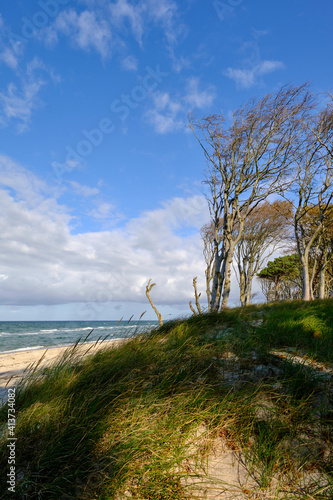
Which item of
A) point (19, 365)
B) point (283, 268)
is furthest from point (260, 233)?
point (19, 365)

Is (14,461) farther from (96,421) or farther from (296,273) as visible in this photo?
(296,273)

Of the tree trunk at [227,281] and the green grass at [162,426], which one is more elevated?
the tree trunk at [227,281]

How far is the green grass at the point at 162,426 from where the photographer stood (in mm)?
2072

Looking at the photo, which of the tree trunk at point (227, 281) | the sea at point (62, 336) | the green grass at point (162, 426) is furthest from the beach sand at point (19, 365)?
the tree trunk at point (227, 281)

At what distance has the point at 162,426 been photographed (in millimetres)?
2510

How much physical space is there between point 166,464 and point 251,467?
30.2 inches

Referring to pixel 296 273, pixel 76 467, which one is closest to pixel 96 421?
pixel 76 467

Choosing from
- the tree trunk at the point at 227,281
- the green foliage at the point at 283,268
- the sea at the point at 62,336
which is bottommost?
the sea at the point at 62,336

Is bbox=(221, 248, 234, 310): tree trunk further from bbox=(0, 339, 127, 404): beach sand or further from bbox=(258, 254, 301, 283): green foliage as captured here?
bbox=(258, 254, 301, 283): green foliage

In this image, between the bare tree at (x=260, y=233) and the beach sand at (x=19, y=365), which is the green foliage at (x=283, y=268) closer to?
the bare tree at (x=260, y=233)

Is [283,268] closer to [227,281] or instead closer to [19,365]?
[227,281]

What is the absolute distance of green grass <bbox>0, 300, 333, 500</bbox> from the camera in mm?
2072

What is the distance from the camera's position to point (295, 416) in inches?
106

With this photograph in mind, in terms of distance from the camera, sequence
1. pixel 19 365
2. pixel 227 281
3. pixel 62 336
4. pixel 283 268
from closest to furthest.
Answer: pixel 19 365
pixel 227 281
pixel 283 268
pixel 62 336
